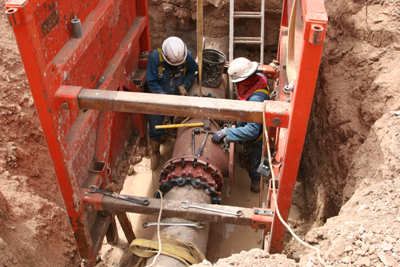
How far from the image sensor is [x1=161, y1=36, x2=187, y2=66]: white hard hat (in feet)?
15.1

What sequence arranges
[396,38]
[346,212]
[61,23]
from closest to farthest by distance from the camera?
1. [346,212]
2. [61,23]
3. [396,38]

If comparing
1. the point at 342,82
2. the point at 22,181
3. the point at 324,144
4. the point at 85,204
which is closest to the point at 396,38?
the point at 342,82

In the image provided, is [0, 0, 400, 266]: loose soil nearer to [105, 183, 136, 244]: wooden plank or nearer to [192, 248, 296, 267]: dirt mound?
[192, 248, 296, 267]: dirt mound

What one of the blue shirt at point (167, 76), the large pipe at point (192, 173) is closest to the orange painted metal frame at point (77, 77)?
the blue shirt at point (167, 76)

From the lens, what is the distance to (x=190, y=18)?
650 cm

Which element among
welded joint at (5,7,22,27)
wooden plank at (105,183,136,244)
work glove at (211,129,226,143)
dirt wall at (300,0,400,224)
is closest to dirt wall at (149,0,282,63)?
dirt wall at (300,0,400,224)

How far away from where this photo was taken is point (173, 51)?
4.58 meters

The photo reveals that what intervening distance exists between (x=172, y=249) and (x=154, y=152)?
246cm

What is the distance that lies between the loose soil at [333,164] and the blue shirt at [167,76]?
1.61 metres

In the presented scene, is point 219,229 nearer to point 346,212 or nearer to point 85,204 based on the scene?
point 85,204

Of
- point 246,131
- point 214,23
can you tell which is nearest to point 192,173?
point 246,131

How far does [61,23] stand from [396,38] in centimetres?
312

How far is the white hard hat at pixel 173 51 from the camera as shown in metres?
4.59

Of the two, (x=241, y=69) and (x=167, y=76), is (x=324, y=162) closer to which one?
(x=241, y=69)
